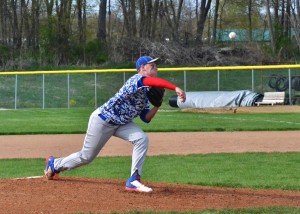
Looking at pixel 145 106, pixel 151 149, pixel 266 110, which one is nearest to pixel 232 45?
pixel 266 110

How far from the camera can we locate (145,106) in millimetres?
7895

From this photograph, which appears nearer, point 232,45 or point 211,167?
point 211,167

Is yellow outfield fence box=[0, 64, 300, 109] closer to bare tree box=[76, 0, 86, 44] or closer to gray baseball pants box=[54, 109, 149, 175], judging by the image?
bare tree box=[76, 0, 86, 44]

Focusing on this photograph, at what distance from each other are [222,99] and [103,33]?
2021 cm

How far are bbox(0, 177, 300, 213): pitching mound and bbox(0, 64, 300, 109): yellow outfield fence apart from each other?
21810mm

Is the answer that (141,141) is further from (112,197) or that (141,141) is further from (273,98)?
(273,98)

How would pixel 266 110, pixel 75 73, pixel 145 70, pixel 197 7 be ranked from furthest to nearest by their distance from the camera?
pixel 197 7
pixel 75 73
pixel 266 110
pixel 145 70

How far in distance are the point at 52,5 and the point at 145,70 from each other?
38.7 m

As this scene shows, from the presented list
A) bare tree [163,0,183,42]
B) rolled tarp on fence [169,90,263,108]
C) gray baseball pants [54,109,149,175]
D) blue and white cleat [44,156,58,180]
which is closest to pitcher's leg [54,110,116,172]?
gray baseball pants [54,109,149,175]

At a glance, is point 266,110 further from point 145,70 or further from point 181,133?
point 145,70

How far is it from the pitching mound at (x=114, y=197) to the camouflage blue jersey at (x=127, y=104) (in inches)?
32.4

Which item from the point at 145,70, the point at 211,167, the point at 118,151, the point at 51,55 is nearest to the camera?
the point at 145,70

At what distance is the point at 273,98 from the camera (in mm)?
27453

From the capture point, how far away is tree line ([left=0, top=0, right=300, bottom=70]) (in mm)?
42969
